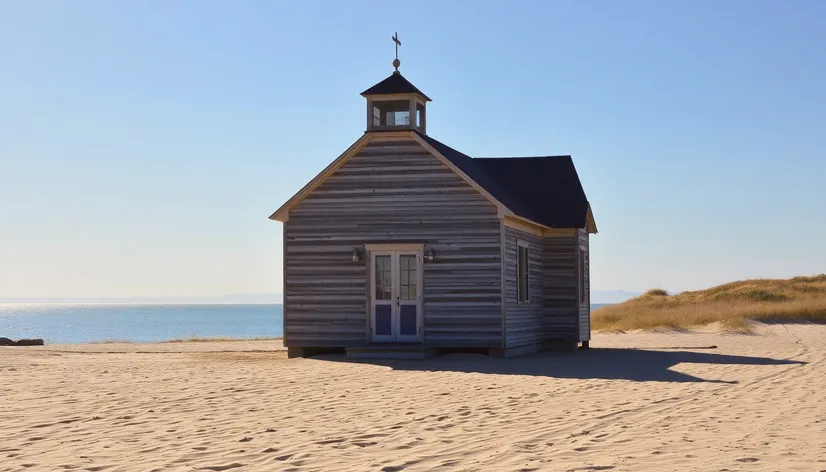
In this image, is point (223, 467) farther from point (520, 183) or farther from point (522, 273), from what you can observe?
point (520, 183)

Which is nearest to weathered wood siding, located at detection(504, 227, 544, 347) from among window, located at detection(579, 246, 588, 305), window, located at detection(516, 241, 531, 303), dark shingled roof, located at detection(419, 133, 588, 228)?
window, located at detection(516, 241, 531, 303)

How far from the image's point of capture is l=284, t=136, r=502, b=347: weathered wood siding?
80.3ft

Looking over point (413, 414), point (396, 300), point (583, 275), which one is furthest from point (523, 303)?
point (413, 414)

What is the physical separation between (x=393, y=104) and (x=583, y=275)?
8.21m

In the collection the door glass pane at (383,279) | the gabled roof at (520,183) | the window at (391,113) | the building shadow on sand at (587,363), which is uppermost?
the window at (391,113)

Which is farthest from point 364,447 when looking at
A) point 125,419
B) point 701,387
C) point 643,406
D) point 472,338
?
point 472,338

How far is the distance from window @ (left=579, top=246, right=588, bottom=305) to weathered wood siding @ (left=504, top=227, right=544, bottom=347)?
4.56ft

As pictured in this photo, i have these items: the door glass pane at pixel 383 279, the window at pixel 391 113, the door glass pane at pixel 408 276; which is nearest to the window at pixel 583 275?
the door glass pane at pixel 408 276

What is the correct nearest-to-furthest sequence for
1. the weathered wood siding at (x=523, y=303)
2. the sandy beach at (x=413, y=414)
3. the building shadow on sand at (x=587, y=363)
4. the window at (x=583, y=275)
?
the sandy beach at (x=413, y=414) < the building shadow on sand at (x=587, y=363) < the weathered wood siding at (x=523, y=303) < the window at (x=583, y=275)

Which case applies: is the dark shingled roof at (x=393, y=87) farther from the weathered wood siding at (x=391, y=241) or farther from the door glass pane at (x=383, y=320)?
the door glass pane at (x=383, y=320)

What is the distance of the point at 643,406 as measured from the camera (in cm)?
1480

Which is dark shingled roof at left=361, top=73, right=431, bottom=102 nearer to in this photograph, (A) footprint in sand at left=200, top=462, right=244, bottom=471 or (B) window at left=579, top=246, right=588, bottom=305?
(B) window at left=579, top=246, right=588, bottom=305

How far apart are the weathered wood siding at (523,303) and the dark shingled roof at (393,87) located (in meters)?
3.90

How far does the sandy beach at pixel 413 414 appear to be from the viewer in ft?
33.8
